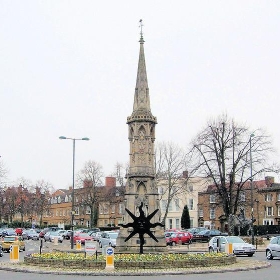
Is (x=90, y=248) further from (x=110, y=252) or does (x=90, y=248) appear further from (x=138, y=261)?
(x=138, y=261)

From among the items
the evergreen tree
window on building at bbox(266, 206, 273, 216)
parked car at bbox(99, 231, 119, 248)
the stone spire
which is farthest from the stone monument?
the evergreen tree

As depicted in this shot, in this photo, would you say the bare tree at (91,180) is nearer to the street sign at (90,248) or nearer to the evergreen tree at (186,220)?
the evergreen tree at (186,220)

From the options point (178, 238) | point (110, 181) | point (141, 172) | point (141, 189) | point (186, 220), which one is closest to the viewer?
point (141, 172)

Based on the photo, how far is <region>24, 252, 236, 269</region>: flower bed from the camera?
70.4ft

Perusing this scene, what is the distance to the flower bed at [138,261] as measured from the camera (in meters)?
21.5

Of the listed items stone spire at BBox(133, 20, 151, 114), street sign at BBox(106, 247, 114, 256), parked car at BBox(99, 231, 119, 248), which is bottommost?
parked car at BBox(99, 231, 119, 248)

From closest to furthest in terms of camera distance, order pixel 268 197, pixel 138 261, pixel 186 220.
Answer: pixel 138 261
pixel 268 197
pixel 186 220

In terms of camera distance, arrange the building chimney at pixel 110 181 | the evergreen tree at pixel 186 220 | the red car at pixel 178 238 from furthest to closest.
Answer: the building chimney at pixel 110 181
the evergreen tree at pixel 186 220
the red car at pixel 178 238

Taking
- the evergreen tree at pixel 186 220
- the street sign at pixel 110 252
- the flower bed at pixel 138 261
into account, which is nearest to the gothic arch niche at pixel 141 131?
the flower bed at pixel 138 261

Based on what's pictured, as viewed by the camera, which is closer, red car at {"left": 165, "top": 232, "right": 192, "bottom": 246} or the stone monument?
the stone monument

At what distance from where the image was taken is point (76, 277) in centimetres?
1930

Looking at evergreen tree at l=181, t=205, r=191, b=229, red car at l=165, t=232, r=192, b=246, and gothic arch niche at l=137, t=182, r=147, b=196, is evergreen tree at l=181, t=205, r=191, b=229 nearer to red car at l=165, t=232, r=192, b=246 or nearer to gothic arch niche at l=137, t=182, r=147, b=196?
red car at l=165, t=232, r=192, b=246

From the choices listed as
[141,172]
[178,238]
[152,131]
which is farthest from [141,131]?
[178,238]

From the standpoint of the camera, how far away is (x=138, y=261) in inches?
846
